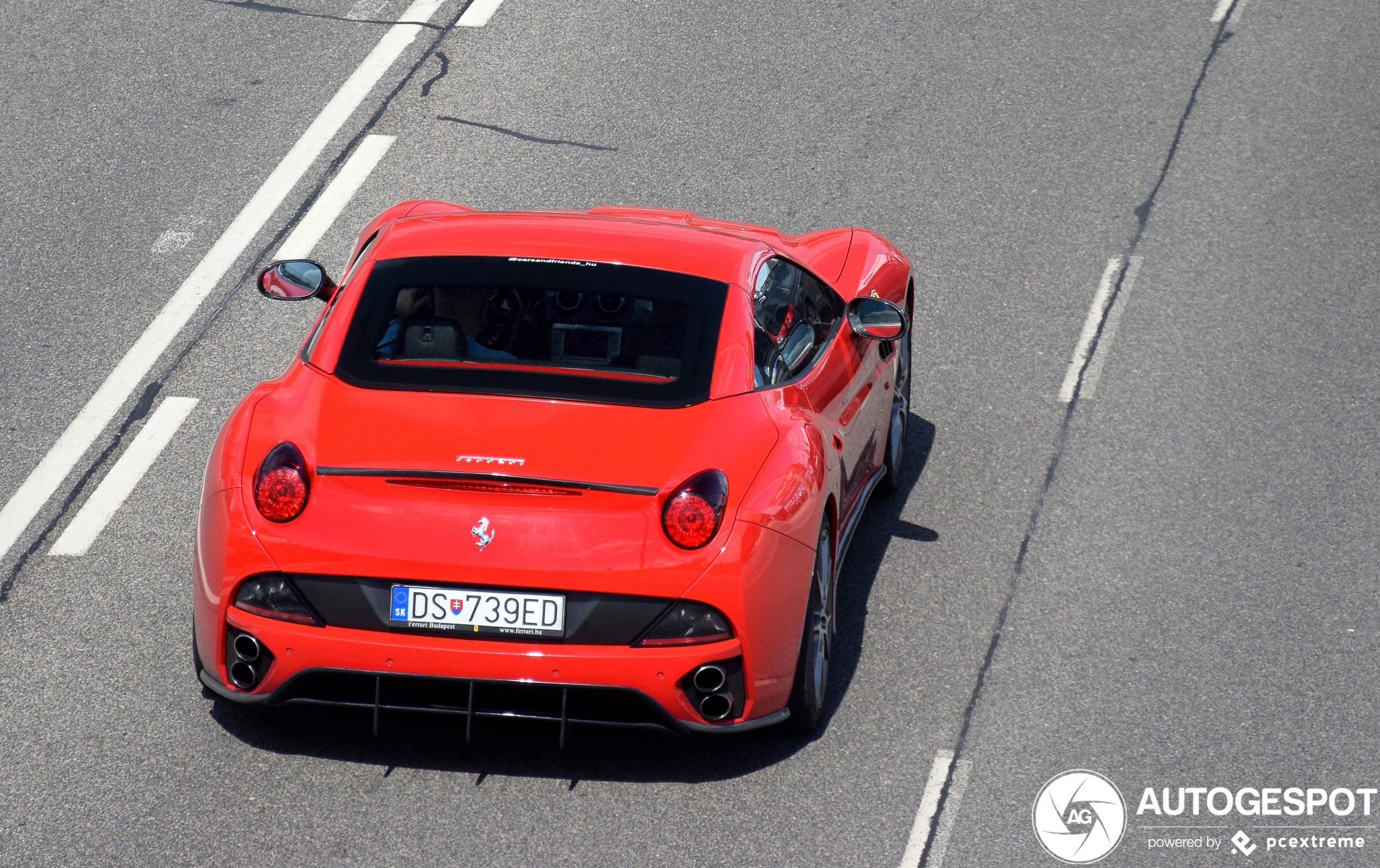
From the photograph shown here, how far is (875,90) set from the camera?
1223 cm

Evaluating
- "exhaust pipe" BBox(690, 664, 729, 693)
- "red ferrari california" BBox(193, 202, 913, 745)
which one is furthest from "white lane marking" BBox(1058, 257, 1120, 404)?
"exhaust pipe" BBox(690, 664, 729, 693)

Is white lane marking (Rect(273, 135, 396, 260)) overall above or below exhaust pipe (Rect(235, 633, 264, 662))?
below

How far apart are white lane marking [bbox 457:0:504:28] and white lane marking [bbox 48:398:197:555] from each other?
17.9ft

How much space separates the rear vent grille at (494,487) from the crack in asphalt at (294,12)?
8237mm

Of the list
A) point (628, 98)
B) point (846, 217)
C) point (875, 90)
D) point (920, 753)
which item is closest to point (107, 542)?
point (920, 753)

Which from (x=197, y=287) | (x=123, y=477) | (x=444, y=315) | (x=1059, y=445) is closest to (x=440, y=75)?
(x=197, y=287)

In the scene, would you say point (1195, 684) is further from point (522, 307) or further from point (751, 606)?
point (522, 307)

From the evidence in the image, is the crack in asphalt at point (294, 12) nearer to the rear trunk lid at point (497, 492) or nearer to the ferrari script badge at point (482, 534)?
the rear trunk lid at point (497, 492)

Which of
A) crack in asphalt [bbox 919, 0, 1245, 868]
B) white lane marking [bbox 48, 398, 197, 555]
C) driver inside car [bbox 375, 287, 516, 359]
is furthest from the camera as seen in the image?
white lane marking [bbox 48, 398, 197, 555]

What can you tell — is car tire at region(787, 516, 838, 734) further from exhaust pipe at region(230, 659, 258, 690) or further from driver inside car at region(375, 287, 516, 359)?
exhaust pipe at region(230, 659, 258, 690)

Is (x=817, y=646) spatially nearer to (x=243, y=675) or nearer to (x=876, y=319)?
(x=876, y=319)

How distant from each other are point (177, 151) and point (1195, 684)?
24.0ft

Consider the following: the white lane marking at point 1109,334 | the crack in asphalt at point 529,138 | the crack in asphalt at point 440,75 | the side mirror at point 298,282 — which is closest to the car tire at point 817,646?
the side mirror at point 298,282

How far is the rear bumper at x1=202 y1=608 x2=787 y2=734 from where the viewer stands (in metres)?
5.06
